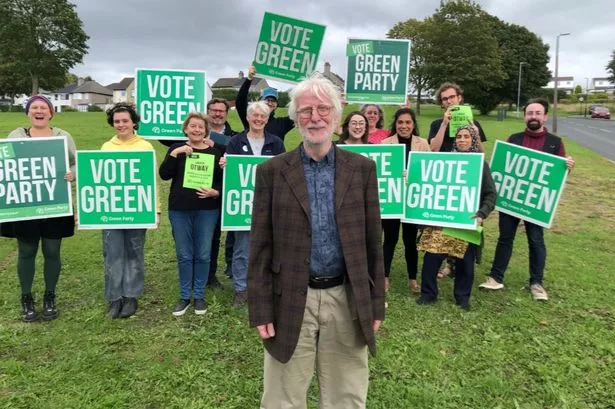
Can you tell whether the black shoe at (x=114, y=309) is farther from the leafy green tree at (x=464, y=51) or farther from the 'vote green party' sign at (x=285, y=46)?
the leafy green tree at (x=464, y=51)

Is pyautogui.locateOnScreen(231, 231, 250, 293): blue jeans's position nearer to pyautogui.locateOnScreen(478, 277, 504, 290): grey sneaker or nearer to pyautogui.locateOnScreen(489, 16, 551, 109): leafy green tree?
pyautogui.locateOnScreen(478, 277, 504, 290): grey sneaker

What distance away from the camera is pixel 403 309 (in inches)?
218

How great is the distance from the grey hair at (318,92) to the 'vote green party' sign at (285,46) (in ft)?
12.2

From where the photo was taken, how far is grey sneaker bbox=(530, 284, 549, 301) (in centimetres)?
584

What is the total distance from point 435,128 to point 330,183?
4.19 m

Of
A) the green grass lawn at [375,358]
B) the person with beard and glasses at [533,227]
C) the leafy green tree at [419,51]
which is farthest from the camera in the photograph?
the leafy green tree at [419,51]

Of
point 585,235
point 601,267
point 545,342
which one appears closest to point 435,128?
point 545,342

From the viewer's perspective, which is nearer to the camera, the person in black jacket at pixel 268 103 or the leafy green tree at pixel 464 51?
the person in black jacket at pixel 268 103

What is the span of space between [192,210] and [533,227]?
434cm

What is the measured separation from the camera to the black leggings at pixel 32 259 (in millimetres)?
5012

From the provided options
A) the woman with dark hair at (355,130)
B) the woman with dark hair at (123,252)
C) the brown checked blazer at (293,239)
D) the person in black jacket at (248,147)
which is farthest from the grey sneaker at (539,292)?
the woman with dark hair at (123,252)

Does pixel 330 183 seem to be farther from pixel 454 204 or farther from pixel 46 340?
pixel 46 340

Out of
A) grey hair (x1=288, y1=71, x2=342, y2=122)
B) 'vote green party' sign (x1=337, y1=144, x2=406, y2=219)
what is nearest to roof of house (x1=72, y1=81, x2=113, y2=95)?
'vote green party' sign (x1=337, y1=144, x2=406, y2=219)

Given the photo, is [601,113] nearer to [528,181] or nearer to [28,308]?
[528,181]
